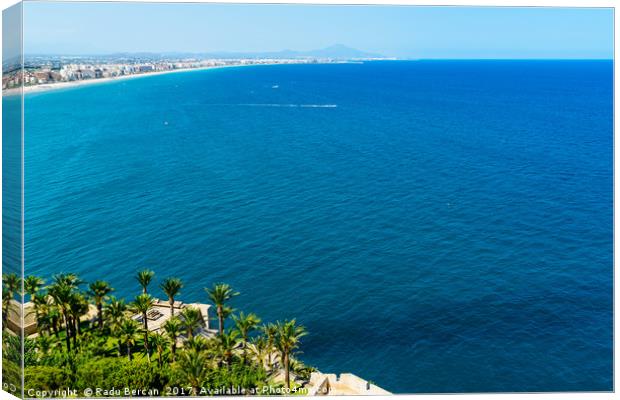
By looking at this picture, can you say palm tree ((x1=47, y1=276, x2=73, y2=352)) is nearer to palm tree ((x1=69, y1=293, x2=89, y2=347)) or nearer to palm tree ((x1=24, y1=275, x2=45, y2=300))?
palm tree ((x1=69, y1=293, x2=89, y2=347))

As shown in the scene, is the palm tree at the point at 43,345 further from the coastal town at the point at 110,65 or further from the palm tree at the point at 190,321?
the coastal town at the point at 110,65

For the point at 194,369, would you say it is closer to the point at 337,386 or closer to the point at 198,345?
the point at 198,345

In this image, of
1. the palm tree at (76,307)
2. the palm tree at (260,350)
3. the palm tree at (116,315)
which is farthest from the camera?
the palm tree at (116,315)

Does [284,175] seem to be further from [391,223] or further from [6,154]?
[6,154]

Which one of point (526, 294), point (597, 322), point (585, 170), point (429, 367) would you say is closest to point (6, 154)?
point (429, 367)

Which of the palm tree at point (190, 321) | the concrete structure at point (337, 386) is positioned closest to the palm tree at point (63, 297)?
the palm tree at point (190, 321)
